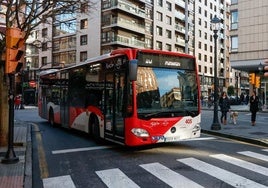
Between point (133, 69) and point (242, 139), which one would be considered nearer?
point (133, 69)

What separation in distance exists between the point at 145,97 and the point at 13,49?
11.9 feet

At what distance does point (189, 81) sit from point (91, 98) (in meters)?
3.61

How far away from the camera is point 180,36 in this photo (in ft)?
250

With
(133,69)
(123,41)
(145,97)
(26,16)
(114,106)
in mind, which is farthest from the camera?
(123,41)

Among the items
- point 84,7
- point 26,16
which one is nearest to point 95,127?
point 84,7

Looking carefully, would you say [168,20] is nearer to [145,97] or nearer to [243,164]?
[145,97]

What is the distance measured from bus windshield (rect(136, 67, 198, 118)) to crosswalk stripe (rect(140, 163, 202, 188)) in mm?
1802

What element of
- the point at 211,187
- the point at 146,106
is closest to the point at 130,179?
the point at 211,187

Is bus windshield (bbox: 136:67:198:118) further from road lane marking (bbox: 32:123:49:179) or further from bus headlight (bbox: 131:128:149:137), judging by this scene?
road lane marking (bbox: 32:123:49:179)

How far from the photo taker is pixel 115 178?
24.1 feet

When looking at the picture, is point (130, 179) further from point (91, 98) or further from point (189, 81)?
point (91, 98)

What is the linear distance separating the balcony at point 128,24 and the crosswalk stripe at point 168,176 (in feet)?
160

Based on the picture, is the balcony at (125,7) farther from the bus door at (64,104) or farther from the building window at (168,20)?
the bus door at (64,104)

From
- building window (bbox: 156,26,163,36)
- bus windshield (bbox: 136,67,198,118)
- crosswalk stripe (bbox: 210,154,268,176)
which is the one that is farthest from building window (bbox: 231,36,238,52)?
crosswalk stripe (bbox: 210,154,268,176)
